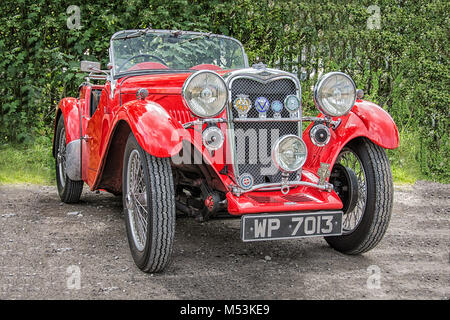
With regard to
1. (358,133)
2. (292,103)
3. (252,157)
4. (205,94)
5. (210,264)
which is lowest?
(210,264)

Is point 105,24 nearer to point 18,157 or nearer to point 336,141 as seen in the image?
point 18,157

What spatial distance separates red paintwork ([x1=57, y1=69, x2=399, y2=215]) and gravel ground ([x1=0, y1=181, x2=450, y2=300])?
464mm

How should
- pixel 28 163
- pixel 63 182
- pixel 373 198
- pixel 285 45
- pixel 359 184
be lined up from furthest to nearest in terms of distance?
pixel 285 45
pixel 28 163
pixel 63 182
pixel 359 184
pixel 373 198

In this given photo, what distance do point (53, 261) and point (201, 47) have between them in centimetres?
238

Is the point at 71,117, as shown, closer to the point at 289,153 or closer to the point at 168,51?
the point at 168,51

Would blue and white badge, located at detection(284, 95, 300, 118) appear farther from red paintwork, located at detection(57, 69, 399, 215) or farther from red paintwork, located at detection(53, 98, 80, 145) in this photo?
red paintwork, located at detection(53, 98, 80, 145)

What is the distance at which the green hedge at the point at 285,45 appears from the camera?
680cm

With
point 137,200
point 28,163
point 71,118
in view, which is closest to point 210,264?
point 137,200

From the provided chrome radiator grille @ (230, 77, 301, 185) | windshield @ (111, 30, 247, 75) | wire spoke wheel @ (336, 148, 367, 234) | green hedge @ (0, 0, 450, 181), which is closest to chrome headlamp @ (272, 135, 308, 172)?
chrome radiator grille @ (230, 77, 301, 185)

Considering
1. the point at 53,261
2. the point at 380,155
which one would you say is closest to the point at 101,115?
the point at 53,261

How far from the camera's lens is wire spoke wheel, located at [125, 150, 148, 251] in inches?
137

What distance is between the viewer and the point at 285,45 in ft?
23.8

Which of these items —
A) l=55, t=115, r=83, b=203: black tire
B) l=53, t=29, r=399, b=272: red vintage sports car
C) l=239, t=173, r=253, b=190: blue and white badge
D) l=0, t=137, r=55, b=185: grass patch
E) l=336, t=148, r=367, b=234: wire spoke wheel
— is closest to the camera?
l=53, t=29, r=399, b=272: red vintage sports car

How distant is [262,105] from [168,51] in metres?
1.65
